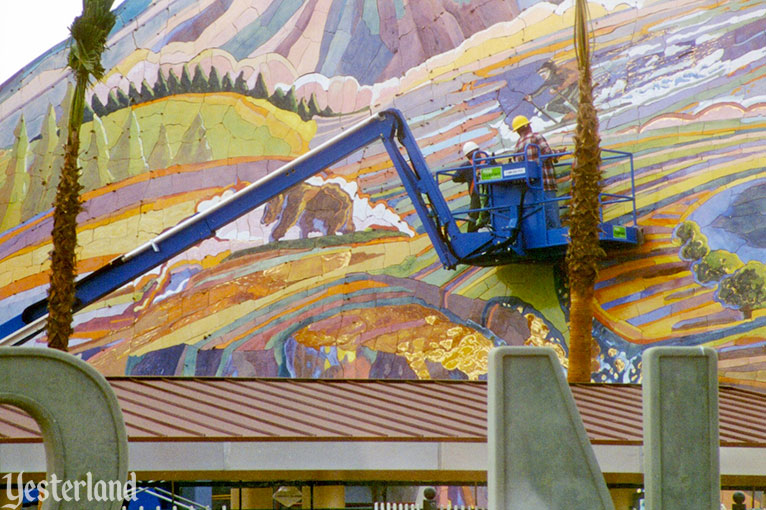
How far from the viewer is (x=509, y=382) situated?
8.79 m

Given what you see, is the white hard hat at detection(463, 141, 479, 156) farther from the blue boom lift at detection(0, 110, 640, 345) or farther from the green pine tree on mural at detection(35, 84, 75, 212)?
the green pine tree on mural at detection(35, 84, 75, 212)

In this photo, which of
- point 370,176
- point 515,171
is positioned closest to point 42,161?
point 370,176

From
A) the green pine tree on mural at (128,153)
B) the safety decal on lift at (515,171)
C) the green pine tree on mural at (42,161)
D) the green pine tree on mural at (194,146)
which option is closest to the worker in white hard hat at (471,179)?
the safety decal on lift at (515,171)

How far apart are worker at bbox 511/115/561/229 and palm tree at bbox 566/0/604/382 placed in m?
0.77

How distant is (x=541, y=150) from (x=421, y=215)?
2157 millimetres

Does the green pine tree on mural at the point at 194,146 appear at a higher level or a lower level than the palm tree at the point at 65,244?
higher

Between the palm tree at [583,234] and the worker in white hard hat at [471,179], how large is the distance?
1914 millimetres

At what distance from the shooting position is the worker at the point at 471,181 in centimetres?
1886

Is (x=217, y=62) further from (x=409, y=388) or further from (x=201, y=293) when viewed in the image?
(x=409, y=388)

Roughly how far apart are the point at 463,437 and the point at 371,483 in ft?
5.48

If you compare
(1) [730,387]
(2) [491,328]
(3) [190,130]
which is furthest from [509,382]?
(3) [190,130]

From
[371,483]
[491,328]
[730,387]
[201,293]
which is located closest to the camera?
[371,483]

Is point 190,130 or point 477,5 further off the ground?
point 477,5

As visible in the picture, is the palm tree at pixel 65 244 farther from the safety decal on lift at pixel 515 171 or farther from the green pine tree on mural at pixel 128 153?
the safety decal on lift at pixel 515 171
